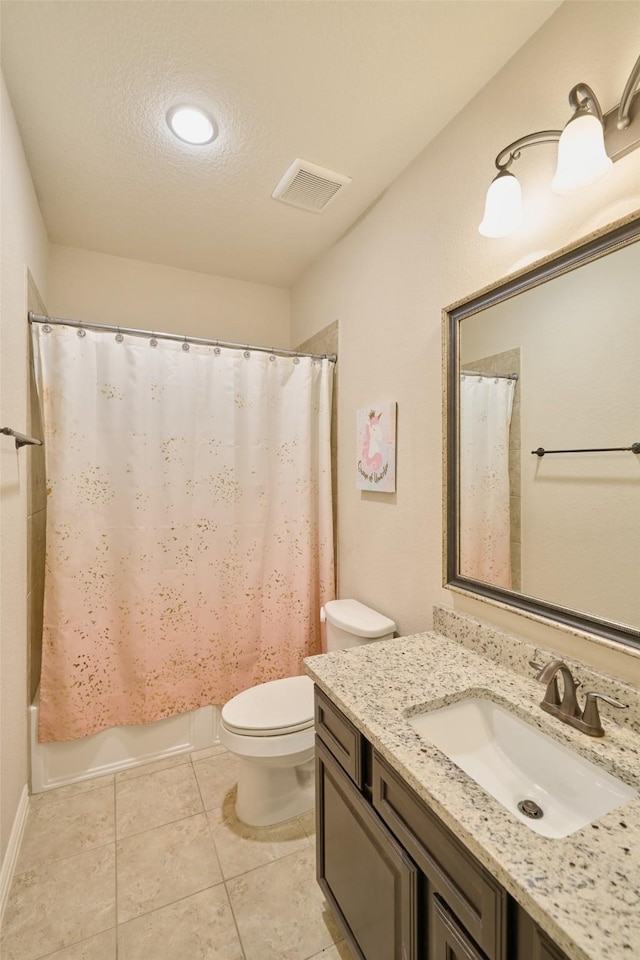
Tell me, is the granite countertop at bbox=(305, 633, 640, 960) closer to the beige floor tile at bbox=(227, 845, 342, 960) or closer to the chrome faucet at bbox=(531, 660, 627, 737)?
the chrome faucet at bbox=(531, 660, 627, 737)

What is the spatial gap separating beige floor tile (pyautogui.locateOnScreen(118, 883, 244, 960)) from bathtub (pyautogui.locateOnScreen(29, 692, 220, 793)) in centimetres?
76

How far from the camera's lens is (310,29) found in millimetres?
1137

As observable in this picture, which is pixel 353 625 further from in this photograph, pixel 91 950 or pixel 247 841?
pixel 91 950

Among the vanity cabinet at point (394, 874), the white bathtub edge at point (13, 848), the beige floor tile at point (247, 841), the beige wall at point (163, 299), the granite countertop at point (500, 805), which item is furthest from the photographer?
the beige wall at point (163, 299)

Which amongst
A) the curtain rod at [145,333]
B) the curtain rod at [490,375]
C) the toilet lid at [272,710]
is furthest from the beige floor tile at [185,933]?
the curtain rod at [145,333]

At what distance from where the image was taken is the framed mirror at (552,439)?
37.2 inches

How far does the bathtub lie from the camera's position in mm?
1793

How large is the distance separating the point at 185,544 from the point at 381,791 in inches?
55.3

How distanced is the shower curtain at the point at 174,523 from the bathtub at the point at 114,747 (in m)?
0.07

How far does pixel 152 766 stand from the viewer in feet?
6.46

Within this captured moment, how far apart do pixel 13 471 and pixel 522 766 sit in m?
1.74

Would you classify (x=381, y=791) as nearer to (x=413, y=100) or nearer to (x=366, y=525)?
(x=366, y=525)

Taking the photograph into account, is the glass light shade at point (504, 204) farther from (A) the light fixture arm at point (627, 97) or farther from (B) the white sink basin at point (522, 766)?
(B) the white sink basin at point (522, 766)

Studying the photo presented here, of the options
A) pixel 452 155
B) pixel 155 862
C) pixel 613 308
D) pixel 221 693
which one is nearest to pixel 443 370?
pixel 613 308
